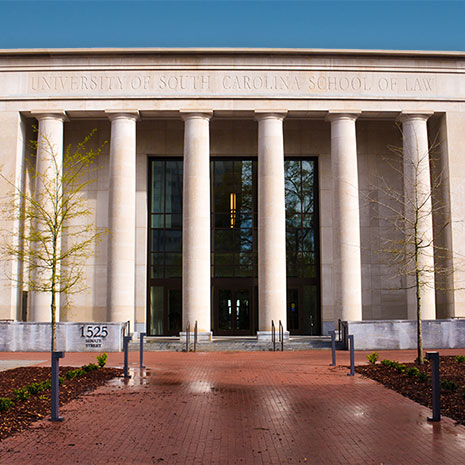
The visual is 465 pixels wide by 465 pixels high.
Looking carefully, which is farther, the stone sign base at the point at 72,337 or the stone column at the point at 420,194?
the stone column at the point at 420,194

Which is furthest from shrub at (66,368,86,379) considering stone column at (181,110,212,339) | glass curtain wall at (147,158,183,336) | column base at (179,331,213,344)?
glass curtain wall at (147,158,183,336)

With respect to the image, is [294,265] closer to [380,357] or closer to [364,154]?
[364,154]

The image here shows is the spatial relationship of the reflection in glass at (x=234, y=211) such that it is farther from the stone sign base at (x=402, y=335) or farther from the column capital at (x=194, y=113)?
the stone sign base at (x=402, y=335)

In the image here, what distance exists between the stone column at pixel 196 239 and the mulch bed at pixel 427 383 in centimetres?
1147

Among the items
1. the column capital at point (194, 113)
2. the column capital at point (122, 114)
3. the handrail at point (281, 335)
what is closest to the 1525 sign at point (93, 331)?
the handrail at point (281, 335)

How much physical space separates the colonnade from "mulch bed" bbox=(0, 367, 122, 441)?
434 inches

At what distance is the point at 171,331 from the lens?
33406mm

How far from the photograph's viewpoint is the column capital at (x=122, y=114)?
98.1 ft

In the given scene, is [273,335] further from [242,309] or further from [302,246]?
[302,246]

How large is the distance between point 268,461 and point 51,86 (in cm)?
2660

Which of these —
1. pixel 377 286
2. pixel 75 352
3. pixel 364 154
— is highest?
pixel 364 154

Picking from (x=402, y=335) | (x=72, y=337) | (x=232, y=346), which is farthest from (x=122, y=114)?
(x=402, y=335)

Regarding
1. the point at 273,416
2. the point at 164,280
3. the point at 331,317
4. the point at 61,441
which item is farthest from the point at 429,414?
the point at 164,280

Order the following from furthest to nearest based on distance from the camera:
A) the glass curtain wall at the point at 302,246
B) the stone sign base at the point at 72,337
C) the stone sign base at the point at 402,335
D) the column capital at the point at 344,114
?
the glass curtain wall at the point at 302,246, the column capital at the point at 344,114, the stone sign base at the point at 72,337, the stone sign base at the point at 402,335
